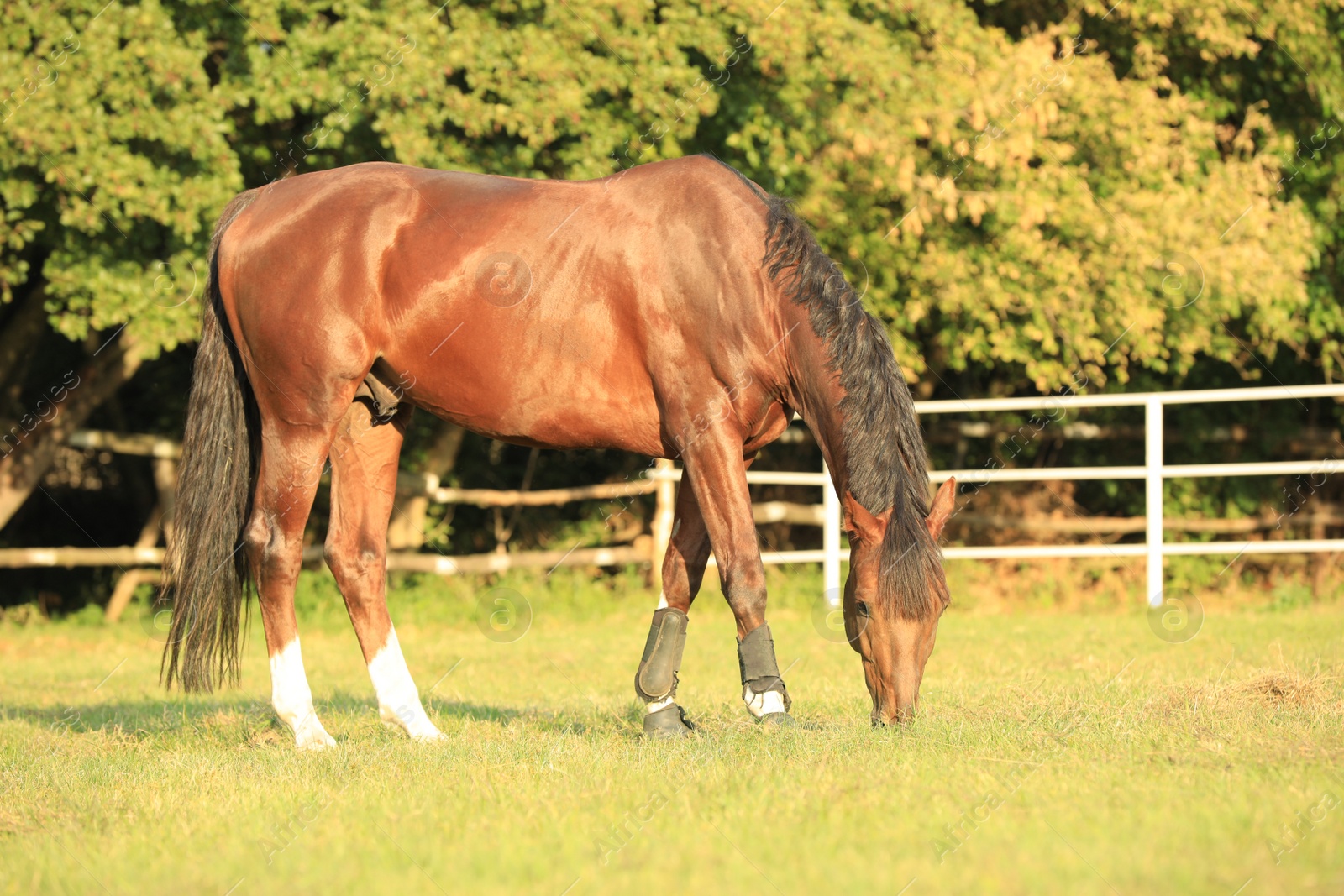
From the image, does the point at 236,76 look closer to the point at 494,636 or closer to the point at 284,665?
the point at 494,636

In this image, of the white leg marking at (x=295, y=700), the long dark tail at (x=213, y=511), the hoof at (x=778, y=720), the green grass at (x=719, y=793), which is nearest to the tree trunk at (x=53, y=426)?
the green grass at (x=719, y=793)

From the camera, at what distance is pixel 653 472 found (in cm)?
896

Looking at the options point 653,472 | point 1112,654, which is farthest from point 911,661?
point 653,472

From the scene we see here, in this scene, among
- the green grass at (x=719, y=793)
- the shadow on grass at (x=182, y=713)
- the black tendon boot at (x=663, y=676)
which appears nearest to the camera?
the green grass at (x=719, y=793)

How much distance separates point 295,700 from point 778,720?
192 cm

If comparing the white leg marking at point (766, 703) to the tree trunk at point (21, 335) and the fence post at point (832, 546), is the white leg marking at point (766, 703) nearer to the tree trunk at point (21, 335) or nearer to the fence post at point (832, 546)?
the fence post at point (832, 546)

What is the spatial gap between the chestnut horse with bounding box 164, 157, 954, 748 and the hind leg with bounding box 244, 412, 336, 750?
0.03ft

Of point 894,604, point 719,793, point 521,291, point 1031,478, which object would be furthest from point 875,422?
point 1031,478

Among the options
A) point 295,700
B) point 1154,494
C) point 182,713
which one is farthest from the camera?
point 1154,494

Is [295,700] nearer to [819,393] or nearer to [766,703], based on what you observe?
[766,703]

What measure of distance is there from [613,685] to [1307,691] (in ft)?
11.6

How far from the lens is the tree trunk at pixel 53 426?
1038 centimetres

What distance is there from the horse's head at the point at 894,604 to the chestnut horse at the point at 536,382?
1 cm

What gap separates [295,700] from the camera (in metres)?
4.78
